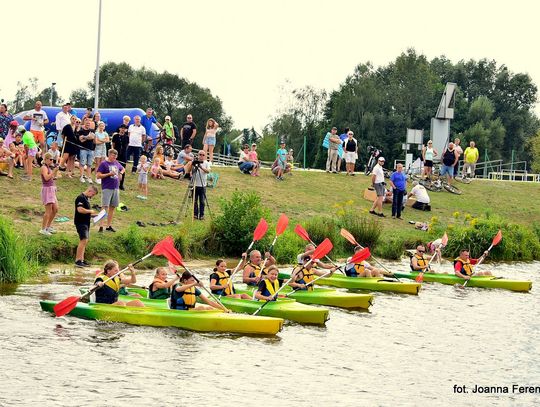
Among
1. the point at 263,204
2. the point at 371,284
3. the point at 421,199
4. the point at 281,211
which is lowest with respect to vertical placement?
the point at 371,284

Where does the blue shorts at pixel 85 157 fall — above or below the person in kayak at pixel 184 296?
above

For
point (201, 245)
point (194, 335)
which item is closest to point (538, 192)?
point (201, 245)

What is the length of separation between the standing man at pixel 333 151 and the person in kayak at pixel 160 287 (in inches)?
773

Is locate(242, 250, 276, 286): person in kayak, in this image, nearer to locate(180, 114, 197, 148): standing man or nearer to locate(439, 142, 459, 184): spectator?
locate(180, 114, 197, 148): standing man

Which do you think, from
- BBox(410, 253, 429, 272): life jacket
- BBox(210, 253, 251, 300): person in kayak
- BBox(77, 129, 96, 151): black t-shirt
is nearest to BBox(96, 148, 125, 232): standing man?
BBox(77, 129, 96, 151): black t-shirt

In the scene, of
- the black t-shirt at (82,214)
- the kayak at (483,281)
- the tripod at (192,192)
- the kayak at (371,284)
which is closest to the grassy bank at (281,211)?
the tripod at (192,192)

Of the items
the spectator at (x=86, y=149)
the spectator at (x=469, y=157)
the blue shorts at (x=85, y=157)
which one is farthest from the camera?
the spectator at (x=469, y=157)

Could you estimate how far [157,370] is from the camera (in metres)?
13.7

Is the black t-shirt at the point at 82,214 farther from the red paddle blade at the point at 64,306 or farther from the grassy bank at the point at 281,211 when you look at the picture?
the red paddle blade at the point at 64,306

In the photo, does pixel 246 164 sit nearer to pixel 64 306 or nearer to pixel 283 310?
pixel 283 310

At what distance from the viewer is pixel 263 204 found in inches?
1198

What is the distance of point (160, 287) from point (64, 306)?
188 cm

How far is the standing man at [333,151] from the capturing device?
3647 centimetres

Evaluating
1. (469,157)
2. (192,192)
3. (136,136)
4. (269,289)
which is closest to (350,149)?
(469,157)
